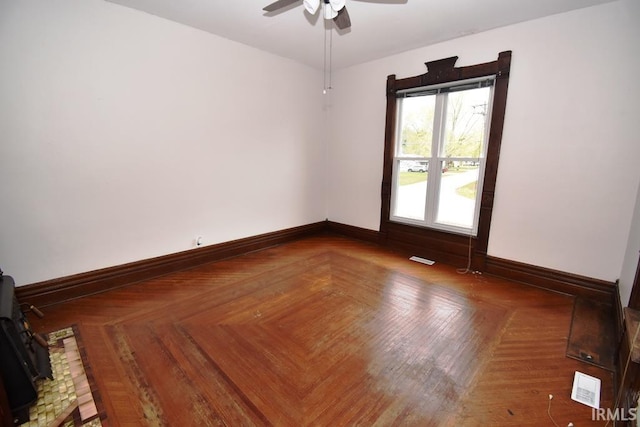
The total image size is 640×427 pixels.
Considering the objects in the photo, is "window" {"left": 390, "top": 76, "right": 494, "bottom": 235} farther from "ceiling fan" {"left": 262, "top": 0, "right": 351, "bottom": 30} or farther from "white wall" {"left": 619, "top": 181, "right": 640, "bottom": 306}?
"ceiling fan" {"left": 262, "top": 0, "right": 351, "bottom": 30}

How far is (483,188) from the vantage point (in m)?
3.35

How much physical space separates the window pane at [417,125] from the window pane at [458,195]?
46 cm

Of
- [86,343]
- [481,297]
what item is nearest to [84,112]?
[86,343]

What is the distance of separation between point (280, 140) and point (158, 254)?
7.63 feet

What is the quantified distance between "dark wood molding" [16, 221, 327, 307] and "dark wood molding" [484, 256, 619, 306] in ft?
10.4

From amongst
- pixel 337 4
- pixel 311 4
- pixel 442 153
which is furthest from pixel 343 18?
pixel 442 153

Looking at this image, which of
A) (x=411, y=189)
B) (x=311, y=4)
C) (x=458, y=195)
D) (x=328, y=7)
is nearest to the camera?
(x=311, y=4)

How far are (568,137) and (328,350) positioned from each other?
3127mm

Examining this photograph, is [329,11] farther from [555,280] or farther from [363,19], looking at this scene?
[555,280]

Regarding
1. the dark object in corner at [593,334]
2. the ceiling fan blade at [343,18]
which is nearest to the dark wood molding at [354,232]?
the dark object in corner at [593,334]

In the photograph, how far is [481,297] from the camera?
286cm

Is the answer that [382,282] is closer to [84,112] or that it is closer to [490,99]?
[490,99]

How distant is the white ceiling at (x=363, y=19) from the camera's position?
260 centimetres

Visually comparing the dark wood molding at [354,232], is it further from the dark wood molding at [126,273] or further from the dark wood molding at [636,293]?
the dark wood molding at [636,293]
